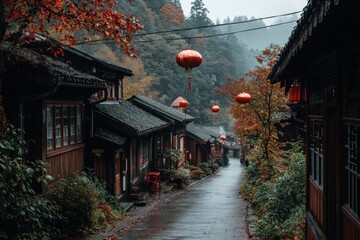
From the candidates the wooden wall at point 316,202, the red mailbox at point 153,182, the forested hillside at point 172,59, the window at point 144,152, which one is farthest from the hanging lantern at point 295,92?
the forested hillside at point 172,59

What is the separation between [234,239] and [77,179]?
5.39 metres

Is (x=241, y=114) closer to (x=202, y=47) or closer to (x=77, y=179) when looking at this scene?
(x=77, y=179)

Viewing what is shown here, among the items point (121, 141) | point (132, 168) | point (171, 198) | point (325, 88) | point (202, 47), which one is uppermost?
point (202, 47)

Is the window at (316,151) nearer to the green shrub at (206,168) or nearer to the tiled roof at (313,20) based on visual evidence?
the tiled roof at (313,20)

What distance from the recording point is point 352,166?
17.2 feet

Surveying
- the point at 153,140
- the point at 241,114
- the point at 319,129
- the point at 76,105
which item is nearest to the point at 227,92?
the point at 241,114

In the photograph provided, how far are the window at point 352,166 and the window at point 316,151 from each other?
2.16 meters

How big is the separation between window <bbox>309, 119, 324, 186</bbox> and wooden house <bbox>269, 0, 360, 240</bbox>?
2cm

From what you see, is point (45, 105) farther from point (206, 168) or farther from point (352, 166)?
point (206, 168)

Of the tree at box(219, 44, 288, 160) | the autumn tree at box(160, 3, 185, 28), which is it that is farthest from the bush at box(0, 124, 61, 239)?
the autumn tree at box(160, 3, 185, 28)

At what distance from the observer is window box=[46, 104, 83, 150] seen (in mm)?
14281

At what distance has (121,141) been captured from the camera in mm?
19859

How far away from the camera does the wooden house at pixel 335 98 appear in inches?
167

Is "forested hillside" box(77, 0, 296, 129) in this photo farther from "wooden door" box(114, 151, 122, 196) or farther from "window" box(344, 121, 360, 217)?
"window" box(344, 121, 360, 217)
